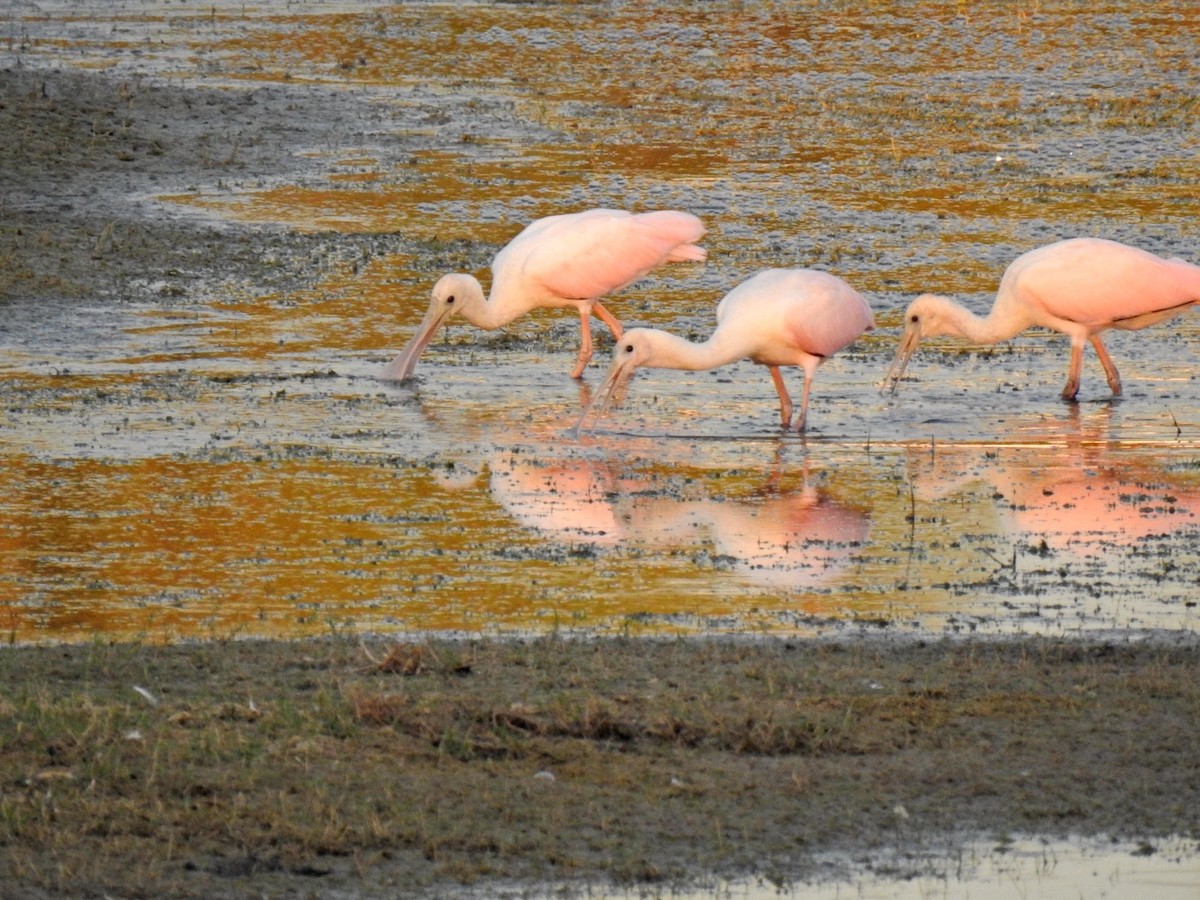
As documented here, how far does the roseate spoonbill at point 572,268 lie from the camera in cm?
1265

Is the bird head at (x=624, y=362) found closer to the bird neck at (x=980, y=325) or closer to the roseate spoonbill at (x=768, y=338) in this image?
the roseate spoonbill at (x=768, y=338)

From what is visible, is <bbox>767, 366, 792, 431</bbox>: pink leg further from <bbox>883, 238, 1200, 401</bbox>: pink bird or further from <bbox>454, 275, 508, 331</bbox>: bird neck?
<bbox>454, 275, 508, 331</bbox>: bird neck

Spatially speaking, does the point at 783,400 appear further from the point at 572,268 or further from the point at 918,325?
the point at 572,268

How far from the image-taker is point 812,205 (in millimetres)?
16734

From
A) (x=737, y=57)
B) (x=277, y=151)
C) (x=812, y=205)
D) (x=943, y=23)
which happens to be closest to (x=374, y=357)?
(x=812, y=205)

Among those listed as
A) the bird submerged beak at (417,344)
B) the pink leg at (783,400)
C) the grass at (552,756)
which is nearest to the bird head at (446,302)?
the bird submerged beak at (417,344)

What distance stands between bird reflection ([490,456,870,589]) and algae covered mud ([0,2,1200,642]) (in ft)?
0.09

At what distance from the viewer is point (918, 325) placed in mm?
11992

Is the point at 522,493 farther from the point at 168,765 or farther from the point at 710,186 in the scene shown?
the point at 710,186

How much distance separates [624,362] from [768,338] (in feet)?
2.40

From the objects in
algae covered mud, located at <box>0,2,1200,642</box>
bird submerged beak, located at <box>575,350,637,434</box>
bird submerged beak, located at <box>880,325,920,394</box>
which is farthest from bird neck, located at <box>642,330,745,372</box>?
bird submerged beak, located at <box>880,325,920,394</box>

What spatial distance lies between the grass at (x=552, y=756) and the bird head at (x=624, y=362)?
13.1 feet

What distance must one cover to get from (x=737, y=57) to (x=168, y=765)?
19757mm

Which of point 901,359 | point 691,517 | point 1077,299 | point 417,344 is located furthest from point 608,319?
point 691,517
